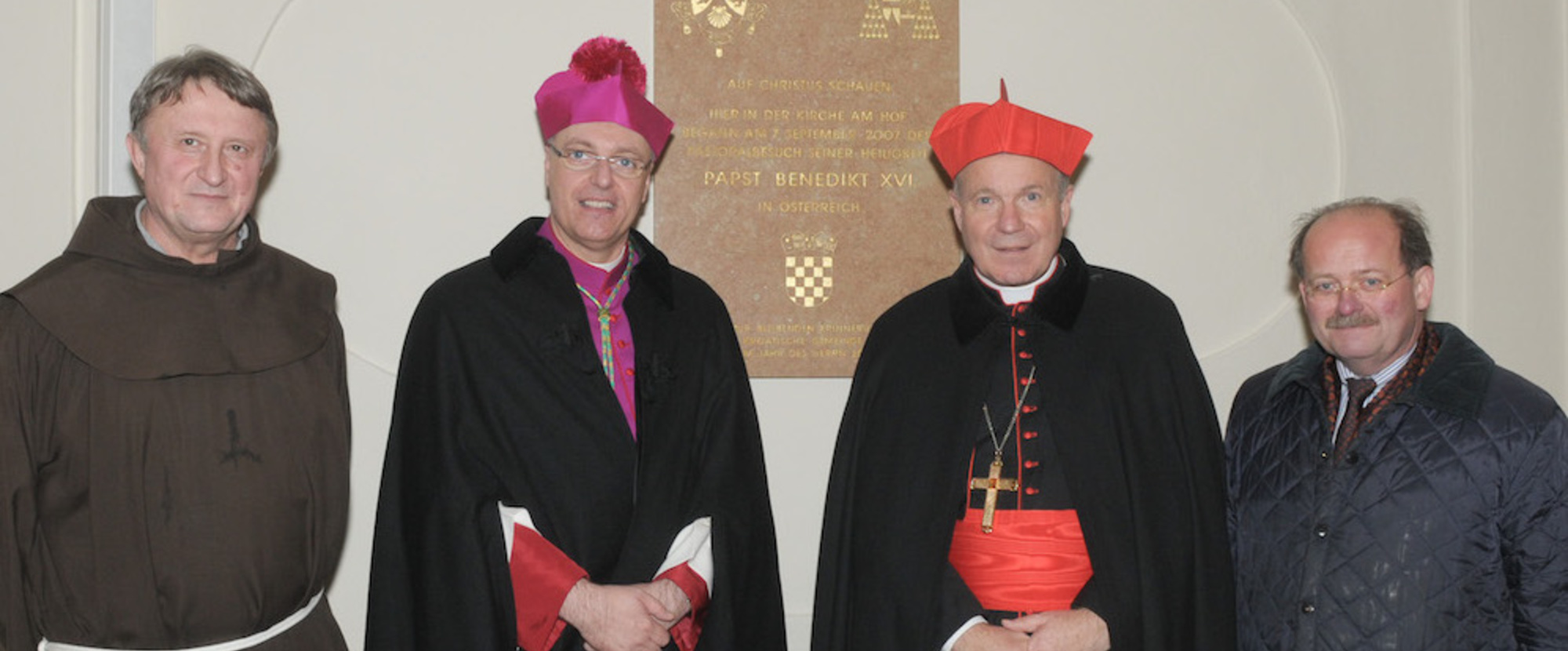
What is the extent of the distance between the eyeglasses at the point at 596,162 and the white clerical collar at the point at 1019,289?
91 cm

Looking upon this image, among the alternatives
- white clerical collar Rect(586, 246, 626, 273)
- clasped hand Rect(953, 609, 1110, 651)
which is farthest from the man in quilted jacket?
white clerical collar Rect(586, 246, 626, 273)

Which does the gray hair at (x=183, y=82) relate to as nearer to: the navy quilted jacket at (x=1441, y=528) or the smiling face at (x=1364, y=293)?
the smiling face at (x=1364, y=293)

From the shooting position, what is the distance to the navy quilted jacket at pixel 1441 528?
2750 millimetres

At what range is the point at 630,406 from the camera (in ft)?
10.3

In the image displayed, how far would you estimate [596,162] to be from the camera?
3.11 m

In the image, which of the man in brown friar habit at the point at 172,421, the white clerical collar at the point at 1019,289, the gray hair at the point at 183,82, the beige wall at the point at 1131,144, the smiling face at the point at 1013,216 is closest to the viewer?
the man in brown friar habit at the point at 172,421

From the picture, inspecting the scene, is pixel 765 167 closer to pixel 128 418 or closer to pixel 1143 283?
pixel 1143 283

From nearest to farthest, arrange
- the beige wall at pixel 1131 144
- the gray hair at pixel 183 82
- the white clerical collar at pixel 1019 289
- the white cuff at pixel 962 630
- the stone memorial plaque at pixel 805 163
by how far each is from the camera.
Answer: the gray hair at pixel 183 82 → the white cuff at pixel 962 630 → the white clerical collar at pixel 1019 289 → the beige wall at pixel 1131 144 → the stone memorial plaque at pixel 805 163

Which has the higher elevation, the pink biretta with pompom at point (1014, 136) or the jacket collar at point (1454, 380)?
the pink biretta with pompom at point (1014, 136)

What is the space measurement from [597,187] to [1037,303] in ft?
3.70

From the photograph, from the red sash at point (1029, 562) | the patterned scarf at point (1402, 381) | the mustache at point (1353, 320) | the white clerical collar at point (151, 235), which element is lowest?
the red sash at point (1029, 562)

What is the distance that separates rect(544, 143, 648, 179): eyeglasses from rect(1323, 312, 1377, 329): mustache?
171 cm

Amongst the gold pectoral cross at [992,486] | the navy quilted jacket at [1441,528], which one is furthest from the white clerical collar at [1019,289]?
the navy quilted jacket at [1441,528]

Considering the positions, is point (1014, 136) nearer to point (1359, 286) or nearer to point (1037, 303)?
point (1037, 303)
